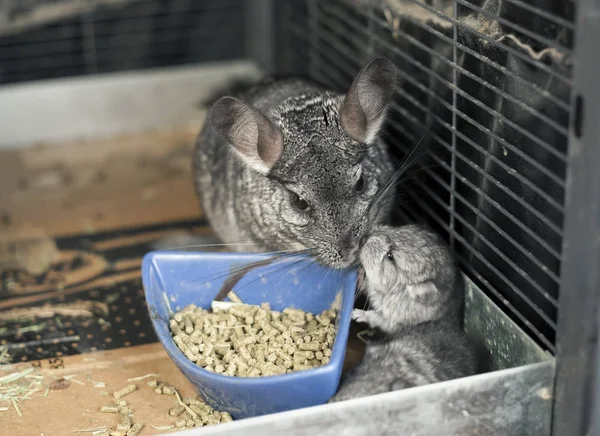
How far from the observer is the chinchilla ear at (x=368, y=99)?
3098 mm

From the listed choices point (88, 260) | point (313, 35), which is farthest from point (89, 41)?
point (88, 260)

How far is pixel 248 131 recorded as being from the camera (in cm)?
317

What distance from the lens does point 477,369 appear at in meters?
3.02

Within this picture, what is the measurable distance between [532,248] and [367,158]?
780mm

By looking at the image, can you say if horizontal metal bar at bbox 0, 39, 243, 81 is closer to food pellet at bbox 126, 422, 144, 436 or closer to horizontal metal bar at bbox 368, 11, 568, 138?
horizontal metal bar at bbox 368, 11, 568, 138

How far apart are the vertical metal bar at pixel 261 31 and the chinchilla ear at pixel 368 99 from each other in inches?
94.4

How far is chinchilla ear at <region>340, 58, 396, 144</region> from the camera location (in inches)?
122

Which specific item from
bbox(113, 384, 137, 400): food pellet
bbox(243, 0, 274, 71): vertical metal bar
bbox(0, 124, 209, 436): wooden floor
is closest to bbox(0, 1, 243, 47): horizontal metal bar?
bbox(243, 0, 274, 71): vertical metal bar

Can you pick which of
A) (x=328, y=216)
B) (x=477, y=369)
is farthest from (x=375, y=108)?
(x=477, y=369)

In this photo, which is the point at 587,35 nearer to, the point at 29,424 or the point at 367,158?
the point at 367,158

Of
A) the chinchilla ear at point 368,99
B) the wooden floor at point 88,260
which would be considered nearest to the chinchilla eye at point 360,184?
the chinchilla ear at point 368,99

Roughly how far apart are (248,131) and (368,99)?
0.45 m

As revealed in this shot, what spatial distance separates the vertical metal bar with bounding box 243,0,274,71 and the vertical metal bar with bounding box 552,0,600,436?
3.38 metres

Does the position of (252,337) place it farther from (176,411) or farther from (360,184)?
(360,184)
